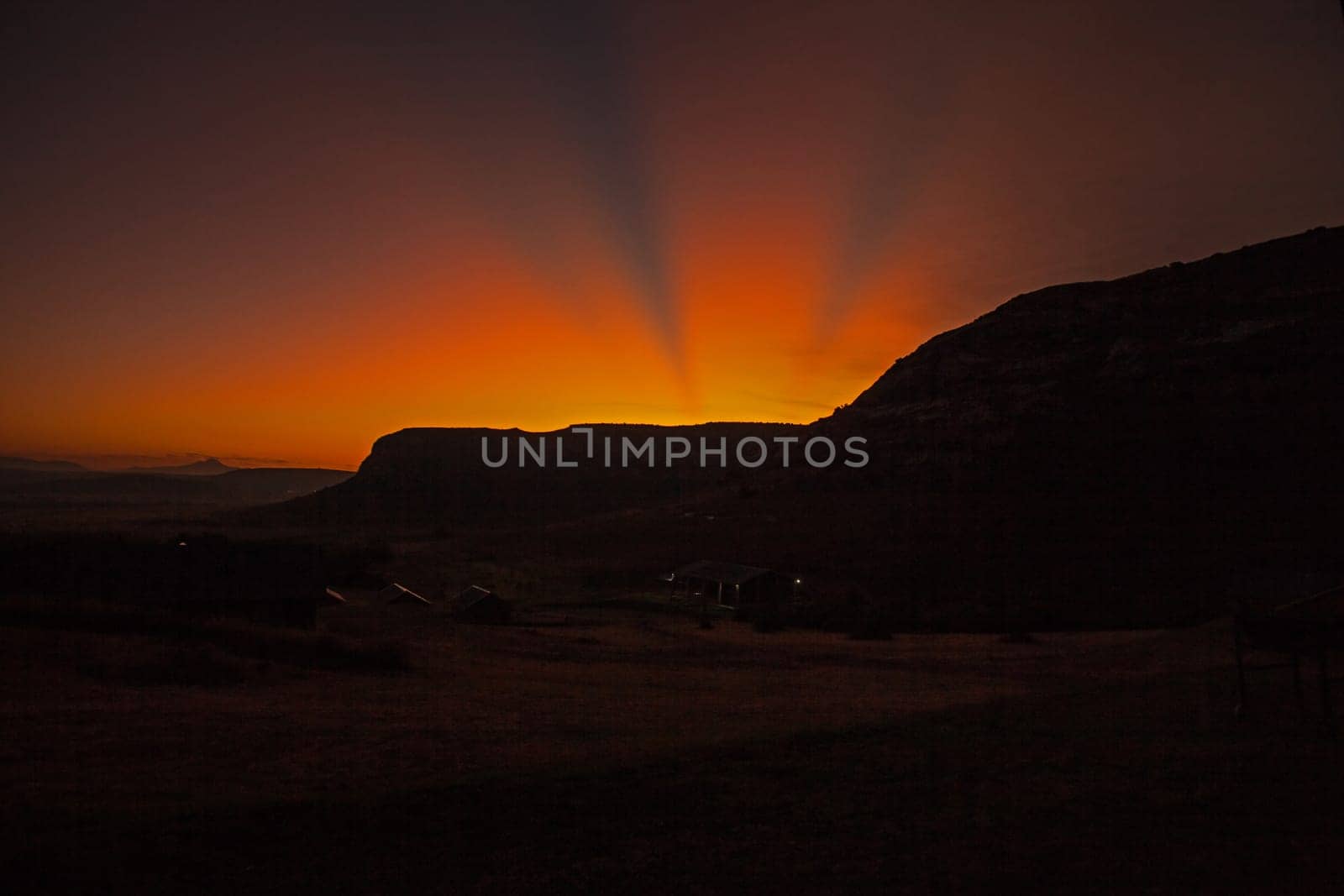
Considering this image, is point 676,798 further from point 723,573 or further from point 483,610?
point 723,573

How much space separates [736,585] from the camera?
4484 centimetres

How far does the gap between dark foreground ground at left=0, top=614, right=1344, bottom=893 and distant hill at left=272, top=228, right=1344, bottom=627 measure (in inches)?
1235

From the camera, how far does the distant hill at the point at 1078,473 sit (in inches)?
1816

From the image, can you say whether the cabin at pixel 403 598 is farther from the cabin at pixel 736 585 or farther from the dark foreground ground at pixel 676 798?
the dark foreground ground at pixel 676 798

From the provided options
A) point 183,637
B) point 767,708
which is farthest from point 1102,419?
point 183,637

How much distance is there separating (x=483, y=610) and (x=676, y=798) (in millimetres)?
31401

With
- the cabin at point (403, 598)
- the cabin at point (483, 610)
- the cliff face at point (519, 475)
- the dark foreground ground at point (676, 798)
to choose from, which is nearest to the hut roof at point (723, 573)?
the cabin at point (483, 610)

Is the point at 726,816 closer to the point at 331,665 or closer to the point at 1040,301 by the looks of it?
the point at 331,665

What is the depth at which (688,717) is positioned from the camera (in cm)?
1345

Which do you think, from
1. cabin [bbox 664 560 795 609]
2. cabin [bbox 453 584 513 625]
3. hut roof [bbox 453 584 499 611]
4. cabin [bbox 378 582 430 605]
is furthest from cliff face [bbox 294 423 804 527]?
cabin [bbox 453 584 513 625]

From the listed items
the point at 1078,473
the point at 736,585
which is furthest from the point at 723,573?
the point at 1078,473

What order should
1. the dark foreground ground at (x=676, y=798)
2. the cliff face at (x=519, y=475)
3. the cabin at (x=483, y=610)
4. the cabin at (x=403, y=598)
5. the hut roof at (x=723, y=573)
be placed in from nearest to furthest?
the dark foreground ground at (x=676, y=798) → the cabin at (x=483, y=610) → the cabin at (x=403, y=598) → the hut roof at (x=723, y=573) → the cliff face at (x=519, y=475)

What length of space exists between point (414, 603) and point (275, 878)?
36.4 m

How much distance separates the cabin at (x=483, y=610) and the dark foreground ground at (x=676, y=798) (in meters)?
23.0
